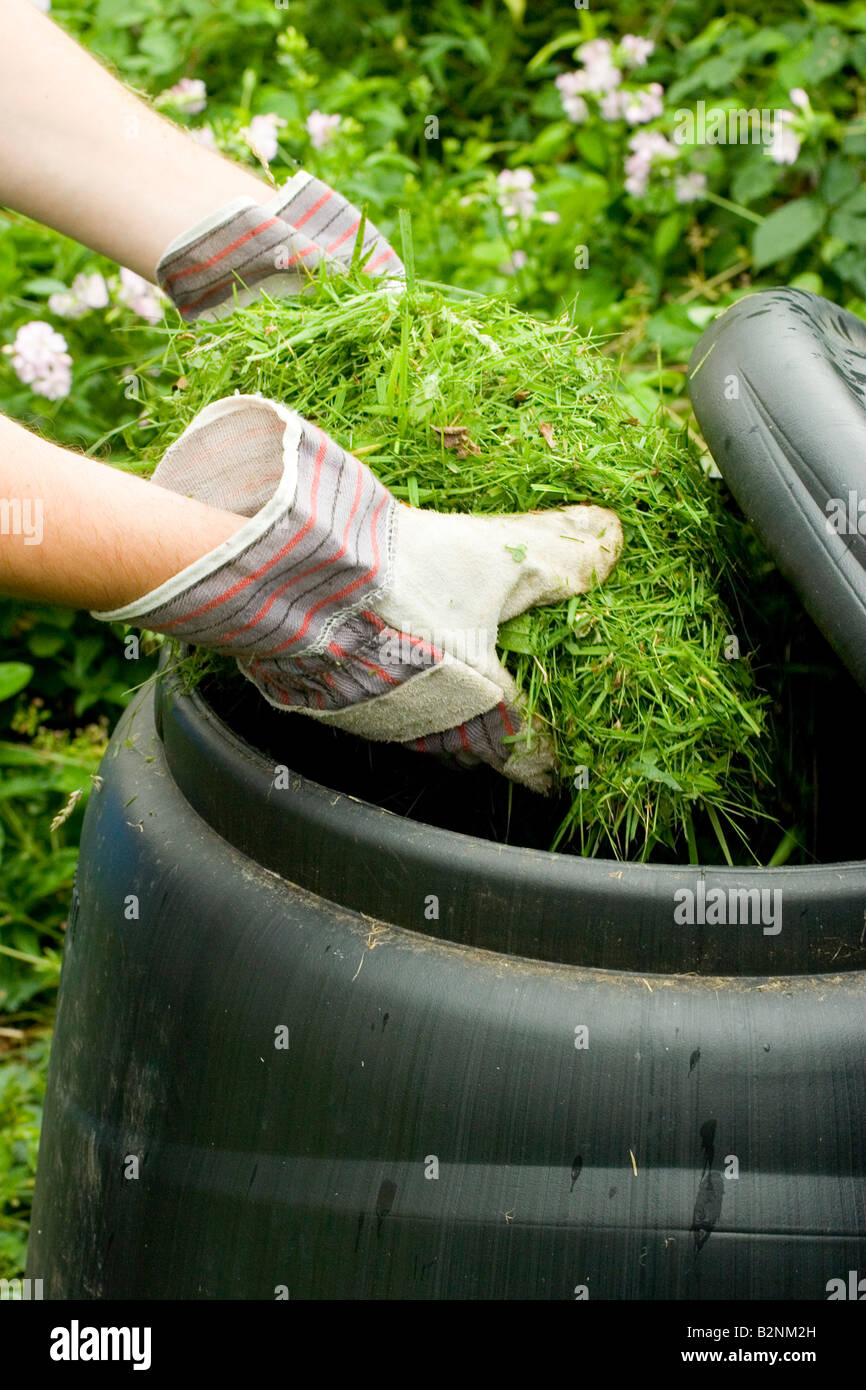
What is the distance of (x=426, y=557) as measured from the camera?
3.34ft

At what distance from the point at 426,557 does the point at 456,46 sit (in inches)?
99.9

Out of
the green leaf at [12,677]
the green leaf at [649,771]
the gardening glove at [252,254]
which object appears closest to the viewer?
the green leaf at [649,771]

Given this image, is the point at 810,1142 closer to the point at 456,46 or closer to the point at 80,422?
the point at 80,422

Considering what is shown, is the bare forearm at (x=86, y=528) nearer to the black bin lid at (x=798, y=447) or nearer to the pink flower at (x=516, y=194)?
the black bin lid at (x=798, y=447)

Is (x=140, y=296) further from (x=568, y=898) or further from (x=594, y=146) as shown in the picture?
(x=568, y=898)

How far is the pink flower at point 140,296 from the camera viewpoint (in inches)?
81.5

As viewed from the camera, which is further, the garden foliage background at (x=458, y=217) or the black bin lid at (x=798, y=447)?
the garden foliage background at (x=458, y=217)

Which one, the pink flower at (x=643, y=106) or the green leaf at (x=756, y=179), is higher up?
the pink flower at (x=643, y=106)

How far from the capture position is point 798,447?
3.11 ft

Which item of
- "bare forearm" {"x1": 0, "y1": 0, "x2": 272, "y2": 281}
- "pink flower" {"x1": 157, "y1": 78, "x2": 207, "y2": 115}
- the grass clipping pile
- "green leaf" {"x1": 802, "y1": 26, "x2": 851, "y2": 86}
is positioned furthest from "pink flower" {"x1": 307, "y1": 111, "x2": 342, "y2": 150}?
the grass clipping pile

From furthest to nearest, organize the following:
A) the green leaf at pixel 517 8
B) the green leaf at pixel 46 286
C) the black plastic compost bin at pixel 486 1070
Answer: the green leaf at pixel 517 8, the green leaf at pixel 46 286, the black plastic compost bin at pixel 486 1070

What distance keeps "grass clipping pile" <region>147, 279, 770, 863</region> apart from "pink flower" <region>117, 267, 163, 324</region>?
92cm

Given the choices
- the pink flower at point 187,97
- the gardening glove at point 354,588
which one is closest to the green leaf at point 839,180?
the pink flower at point 187,97
